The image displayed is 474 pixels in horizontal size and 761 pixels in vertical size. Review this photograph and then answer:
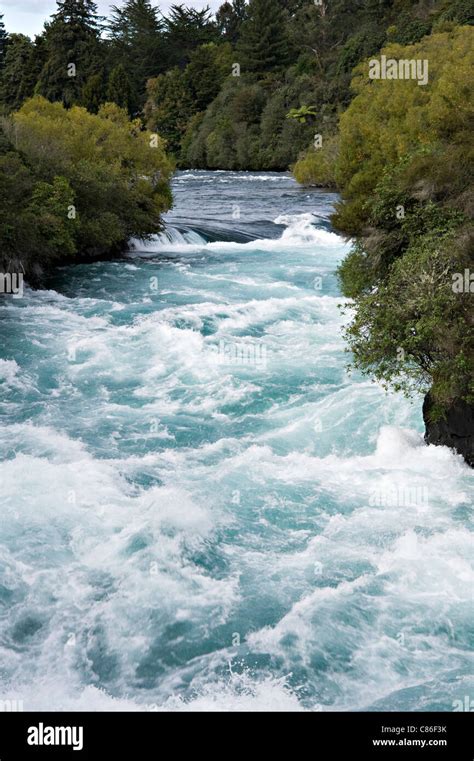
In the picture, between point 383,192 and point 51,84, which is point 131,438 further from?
point 51,84

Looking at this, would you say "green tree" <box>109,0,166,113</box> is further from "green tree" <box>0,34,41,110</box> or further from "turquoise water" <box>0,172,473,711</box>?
"turquoise water" <box>0,172,473,711</box>

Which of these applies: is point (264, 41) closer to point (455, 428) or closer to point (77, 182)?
point (77, 182)

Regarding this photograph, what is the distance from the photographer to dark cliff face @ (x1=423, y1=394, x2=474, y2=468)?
523 inches

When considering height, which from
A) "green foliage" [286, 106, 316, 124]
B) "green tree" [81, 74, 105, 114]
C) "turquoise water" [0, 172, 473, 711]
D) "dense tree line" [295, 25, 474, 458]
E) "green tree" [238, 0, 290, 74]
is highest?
"green tree" [238, 0, 290, 74]

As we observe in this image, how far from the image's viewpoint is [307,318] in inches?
910

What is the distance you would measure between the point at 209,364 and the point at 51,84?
2690 inches

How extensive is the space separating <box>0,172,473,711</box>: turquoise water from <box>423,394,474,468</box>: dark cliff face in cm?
29

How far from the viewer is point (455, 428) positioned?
13.6 meters

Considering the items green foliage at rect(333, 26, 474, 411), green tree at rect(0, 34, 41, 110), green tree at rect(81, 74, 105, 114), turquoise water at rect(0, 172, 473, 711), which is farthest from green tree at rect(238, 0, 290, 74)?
turquoise water at rect(0, 172, 473, 711)

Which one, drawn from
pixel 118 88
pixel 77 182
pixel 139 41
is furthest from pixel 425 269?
pixel 139 41

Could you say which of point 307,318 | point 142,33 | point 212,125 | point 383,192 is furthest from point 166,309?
point 142,33

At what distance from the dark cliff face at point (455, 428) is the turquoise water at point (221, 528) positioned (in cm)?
29

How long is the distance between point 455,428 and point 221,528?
461 centimetres
